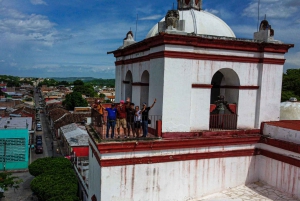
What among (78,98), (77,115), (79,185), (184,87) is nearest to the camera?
(184,87)

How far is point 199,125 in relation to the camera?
30.1ft

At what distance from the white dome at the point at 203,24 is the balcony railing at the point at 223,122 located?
121 inches

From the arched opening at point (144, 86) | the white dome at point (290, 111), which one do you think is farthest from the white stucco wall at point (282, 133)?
the arched opening at point (144, 86)

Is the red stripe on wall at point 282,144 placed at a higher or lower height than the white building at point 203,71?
lower

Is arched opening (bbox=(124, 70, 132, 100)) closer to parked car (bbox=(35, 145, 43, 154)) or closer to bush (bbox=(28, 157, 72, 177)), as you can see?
bush (bbox=(28, 157, 72, 177))

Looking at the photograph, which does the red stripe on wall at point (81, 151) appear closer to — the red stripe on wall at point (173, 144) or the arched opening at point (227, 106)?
the arched opening at point (227, 106)

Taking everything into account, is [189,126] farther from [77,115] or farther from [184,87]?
[77,115]

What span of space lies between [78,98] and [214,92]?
154 ft

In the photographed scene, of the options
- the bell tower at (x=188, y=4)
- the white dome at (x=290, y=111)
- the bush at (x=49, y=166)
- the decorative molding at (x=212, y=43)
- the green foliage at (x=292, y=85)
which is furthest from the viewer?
the green foliage at (x=292, y=85)

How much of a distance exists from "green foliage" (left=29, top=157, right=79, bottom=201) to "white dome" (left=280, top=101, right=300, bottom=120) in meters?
12.0

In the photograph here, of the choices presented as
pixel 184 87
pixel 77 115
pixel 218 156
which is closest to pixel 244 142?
pixel 218 156

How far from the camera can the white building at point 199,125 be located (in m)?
8.09

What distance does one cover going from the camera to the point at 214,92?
11.2 meters

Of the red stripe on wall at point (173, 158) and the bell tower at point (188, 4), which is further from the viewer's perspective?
the bell tower at point (188, 4)
